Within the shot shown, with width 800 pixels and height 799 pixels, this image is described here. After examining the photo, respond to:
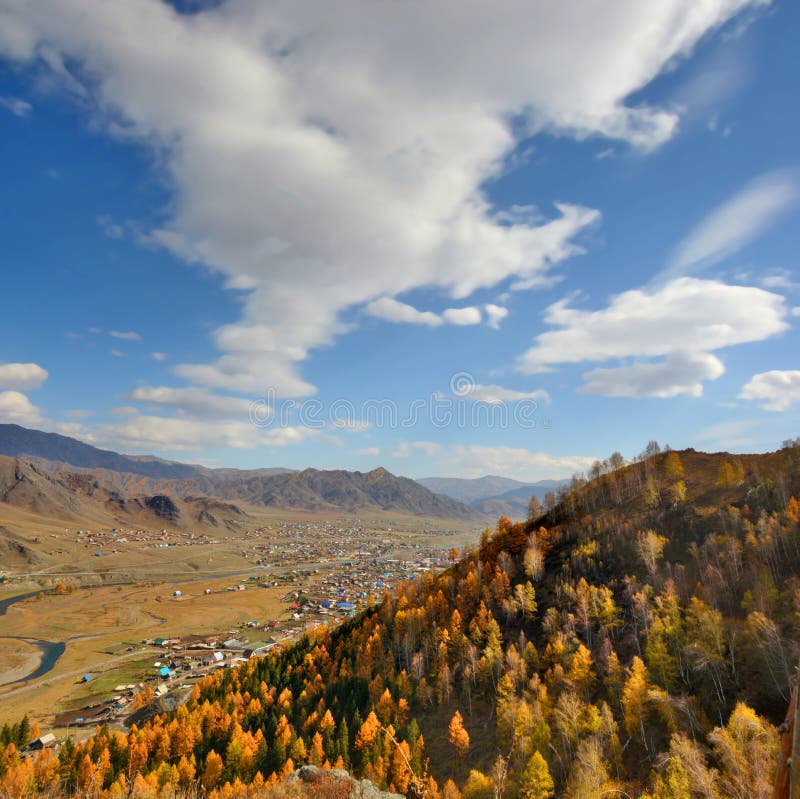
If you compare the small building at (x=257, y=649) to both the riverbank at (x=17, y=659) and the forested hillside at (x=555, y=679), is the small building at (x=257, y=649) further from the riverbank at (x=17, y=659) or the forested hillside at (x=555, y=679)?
the riverbank at (x=17, y=659)

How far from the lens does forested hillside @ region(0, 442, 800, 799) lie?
60875 mm

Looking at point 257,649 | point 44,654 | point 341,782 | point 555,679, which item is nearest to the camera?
point 341,782

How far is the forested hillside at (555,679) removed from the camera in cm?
6088

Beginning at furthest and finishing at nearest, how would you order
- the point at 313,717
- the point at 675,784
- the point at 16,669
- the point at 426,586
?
the point at 16,669, the point at 426,586, the point at 313,717, the point at 675,784

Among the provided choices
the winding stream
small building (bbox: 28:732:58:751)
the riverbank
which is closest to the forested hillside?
small building (bbox: 28:732:58:751)

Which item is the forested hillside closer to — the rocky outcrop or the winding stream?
the rocky outcrop

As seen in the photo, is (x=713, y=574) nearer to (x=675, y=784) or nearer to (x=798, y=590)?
(x=798, y=590)

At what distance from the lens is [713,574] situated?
→ 269 feet

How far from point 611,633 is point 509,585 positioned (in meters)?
28.8

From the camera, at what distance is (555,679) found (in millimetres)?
80500

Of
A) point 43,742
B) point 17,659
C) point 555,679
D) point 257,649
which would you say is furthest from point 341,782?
point 17,659

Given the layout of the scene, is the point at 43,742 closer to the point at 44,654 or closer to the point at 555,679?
the point at 44,654

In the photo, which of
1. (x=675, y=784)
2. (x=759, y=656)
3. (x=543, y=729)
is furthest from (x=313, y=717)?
(x=759, y=656)

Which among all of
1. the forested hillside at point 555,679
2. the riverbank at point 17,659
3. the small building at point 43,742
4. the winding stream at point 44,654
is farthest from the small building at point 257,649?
the riverbank at point 17,659
